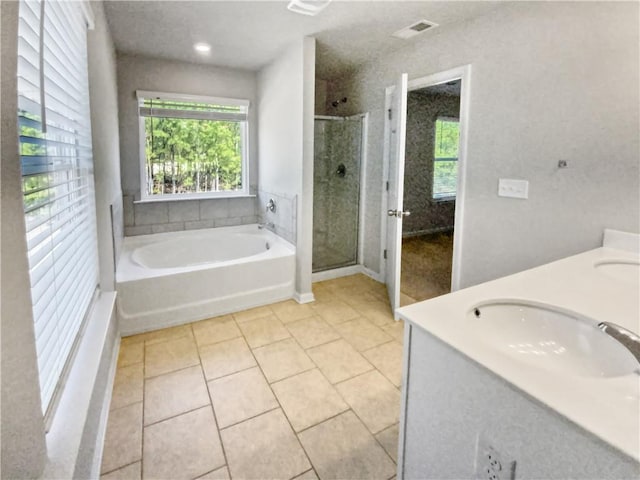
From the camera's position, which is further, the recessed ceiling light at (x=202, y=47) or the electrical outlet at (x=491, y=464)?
the recessed ceiling light at (x=202, y=47)

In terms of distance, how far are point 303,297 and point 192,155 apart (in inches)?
81.3

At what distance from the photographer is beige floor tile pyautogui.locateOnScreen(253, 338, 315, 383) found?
2221mm

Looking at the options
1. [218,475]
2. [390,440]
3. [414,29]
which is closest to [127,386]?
[218,475]

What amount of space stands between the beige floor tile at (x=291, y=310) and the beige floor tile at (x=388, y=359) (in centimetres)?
76

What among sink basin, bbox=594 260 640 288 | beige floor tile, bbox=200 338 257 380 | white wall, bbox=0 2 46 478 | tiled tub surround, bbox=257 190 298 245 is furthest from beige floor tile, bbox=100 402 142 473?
sink basin, bbox=594 260 640 288

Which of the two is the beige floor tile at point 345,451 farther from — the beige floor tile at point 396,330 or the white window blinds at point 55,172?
the white window blinds at point 55,172

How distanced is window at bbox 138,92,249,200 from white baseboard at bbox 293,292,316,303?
65.1 inches

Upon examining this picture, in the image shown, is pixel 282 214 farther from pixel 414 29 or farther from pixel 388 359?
pixel 414 29

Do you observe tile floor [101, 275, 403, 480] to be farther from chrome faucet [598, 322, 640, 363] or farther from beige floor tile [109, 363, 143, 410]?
chrome faucet [598, 322, 640, 363]

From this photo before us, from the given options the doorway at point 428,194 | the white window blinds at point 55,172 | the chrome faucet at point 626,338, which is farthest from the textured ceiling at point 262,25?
the chrome faucet at point 626,338

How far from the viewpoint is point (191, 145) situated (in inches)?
155

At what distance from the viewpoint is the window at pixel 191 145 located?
372 centimetres

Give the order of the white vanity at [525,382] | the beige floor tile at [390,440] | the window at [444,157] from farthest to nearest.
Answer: the window at [444,157] → the beige floor tile at [390,440] → the white vanity at [525,382]

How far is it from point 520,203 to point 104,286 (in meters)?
2.82
